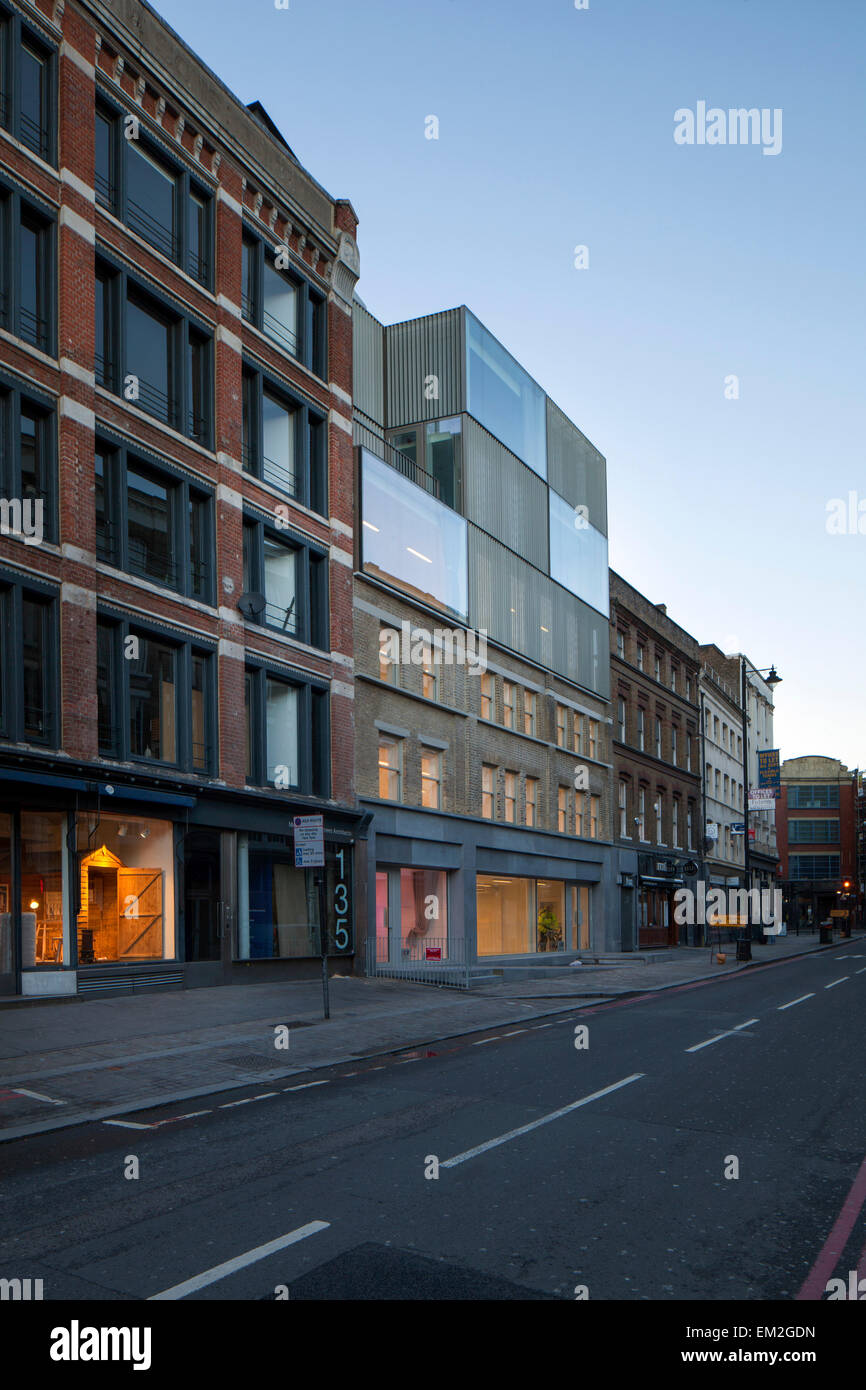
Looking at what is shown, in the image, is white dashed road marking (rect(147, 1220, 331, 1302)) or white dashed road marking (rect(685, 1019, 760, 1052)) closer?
white dashed road marking (rect(147, 1220, 331, 1302))

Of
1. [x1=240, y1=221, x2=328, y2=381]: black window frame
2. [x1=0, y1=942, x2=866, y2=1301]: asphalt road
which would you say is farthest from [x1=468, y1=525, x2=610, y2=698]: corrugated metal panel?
[x1=0, y1=942, x2=866, y2=1301]: asphalt road

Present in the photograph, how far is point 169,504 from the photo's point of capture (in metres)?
22.5

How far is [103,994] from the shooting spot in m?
19.5

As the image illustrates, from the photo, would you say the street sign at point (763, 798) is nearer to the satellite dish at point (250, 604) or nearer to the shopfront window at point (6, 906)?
the satellite dish at point (250, 604)

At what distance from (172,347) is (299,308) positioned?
556cm

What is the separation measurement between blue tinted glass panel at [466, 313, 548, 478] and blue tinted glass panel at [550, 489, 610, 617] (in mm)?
2193

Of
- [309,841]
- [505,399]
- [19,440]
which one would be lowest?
[309,841]

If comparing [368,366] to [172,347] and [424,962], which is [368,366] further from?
[424,962]

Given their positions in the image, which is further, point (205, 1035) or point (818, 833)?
point (818, 833)

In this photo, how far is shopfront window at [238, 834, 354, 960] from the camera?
77.8ft

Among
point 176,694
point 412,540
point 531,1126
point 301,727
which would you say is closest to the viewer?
point 531,1126

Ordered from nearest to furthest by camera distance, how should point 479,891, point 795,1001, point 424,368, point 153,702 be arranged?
point 153,702 < point 795,1001 < point 479,891 < point 424,368

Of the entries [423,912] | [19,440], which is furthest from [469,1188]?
[423,912]

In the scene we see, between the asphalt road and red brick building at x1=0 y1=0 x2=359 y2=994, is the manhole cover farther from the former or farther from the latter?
red brick building at x1=0 y1=0 x2=359 y2=994
